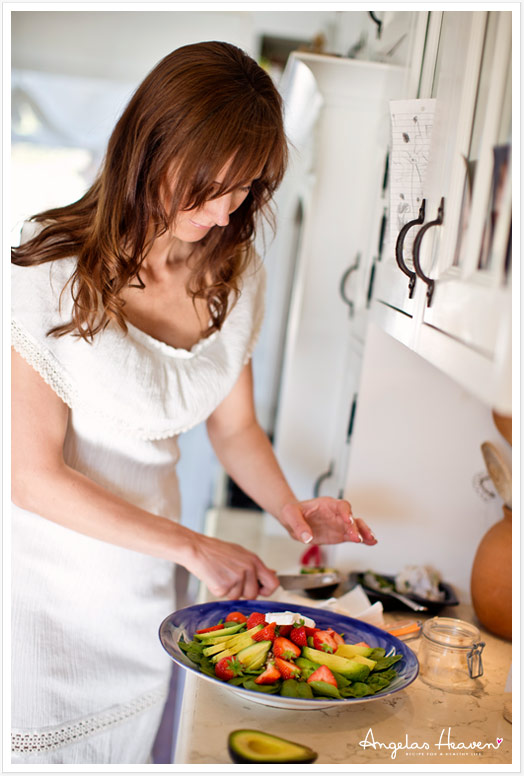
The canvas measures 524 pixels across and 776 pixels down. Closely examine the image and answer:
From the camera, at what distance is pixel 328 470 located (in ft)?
6.42

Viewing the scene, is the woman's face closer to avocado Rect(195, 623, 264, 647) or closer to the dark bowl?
avocado Rect(195, 623, 264, 647)

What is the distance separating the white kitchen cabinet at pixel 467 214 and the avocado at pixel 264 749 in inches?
17.6

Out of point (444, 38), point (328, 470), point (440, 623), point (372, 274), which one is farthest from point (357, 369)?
point (444, 38)

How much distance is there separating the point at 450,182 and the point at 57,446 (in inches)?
25.1

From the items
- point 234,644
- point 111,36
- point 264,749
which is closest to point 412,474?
point 234,644

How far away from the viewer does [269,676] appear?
0.90m

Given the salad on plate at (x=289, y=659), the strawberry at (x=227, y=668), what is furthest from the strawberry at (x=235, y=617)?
the strawberry at (x=227, y=668)

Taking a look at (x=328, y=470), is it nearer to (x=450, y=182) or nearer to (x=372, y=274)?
(x=372, y=274)

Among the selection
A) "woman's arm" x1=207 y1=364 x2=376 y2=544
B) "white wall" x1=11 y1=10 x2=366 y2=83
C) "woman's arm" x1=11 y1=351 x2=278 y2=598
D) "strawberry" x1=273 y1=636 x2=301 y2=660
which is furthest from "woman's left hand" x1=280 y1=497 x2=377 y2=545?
"white wall" x1=11 y1=10 x2=366 y2=83

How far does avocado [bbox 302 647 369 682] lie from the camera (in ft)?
3.07

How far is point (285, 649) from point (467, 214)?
577 mm

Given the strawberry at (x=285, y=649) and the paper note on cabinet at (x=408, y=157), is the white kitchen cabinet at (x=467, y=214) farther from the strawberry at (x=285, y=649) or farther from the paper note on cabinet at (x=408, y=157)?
the strawberry at (x=285, y=649)

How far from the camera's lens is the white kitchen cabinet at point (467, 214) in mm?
697

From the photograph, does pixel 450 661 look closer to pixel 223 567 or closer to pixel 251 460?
pixel 223 567
